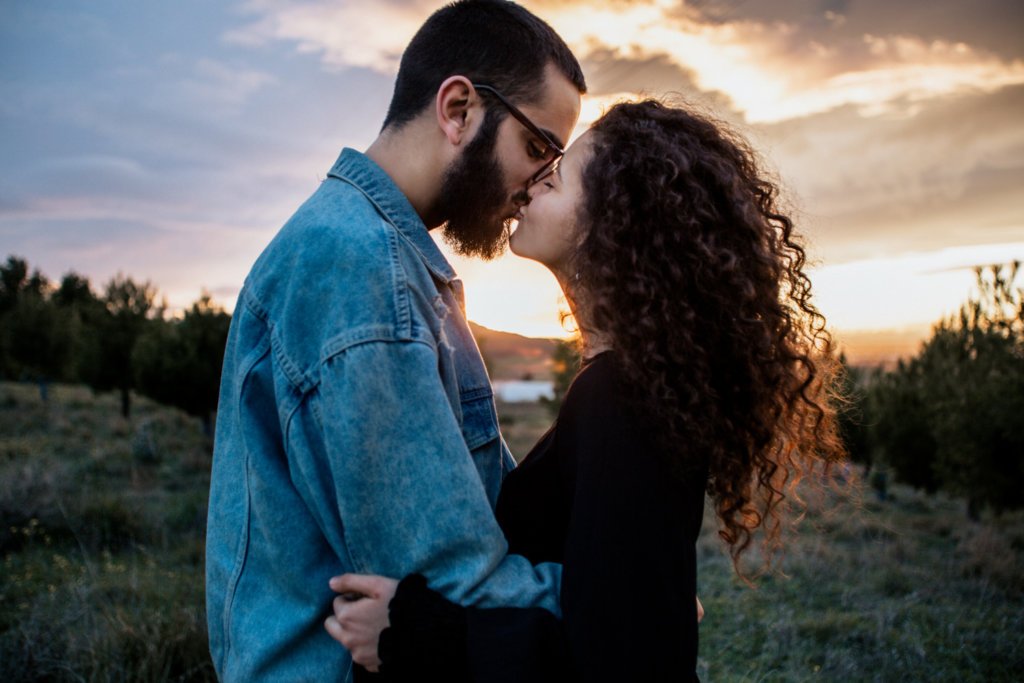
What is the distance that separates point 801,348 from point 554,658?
114cm

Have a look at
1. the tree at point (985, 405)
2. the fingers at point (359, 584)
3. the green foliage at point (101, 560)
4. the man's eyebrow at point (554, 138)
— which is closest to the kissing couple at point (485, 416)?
the fingers at point (359, 584)

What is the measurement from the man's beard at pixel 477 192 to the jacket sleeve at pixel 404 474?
84cm

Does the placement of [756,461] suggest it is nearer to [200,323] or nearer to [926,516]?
[926,516]

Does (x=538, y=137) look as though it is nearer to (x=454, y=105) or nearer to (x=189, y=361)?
(x=454, y=105)

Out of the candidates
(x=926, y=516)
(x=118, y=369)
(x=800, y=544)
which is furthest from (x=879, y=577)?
(x=118, y=369)

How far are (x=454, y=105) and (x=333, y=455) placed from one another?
1.25 meters

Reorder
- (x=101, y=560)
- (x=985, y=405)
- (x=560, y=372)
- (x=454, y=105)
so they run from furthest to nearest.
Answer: (x=560, y=372), (x=985, y=405), (x=101, y=560), (x=454, y=105)

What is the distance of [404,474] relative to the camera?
132 centimetres

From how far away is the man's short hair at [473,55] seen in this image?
2096 mm

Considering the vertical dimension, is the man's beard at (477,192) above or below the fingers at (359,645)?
above

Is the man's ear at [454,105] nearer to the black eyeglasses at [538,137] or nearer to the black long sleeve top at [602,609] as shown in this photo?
the black eyeglasses at [538,137]

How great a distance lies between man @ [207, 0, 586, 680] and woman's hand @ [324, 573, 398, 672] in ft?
0.11

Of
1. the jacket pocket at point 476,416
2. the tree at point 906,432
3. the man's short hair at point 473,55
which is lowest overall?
the tree at point 906,432

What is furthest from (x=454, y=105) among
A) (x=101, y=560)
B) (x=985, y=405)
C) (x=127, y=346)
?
(x=127, y=346)
